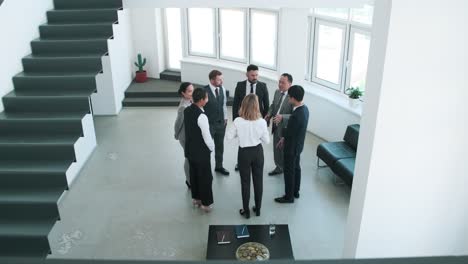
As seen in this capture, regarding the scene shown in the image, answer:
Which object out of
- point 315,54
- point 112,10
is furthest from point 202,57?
point 112,10

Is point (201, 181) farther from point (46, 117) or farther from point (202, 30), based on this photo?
point (202, 30)

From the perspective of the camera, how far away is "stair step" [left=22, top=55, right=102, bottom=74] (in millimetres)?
5922

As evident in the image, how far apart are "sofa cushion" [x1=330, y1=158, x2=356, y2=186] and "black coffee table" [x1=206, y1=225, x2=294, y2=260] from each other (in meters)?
1.52

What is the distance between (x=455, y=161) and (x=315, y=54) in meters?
5.73

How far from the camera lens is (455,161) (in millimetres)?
3236

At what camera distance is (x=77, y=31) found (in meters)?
6.41

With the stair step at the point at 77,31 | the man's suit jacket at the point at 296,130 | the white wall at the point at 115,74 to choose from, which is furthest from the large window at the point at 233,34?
the man's suit jacket at the point at 296,130

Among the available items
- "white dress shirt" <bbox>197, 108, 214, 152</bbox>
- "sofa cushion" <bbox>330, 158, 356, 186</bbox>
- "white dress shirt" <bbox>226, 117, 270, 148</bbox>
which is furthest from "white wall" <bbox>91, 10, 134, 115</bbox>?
"sofa cushion" <bbox>330, 158, 356, 186</bbox>

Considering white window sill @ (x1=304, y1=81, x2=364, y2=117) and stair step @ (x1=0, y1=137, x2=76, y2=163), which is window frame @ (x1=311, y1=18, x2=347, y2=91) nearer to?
white window sill @ (x1=304, y1=81, x2=364, y2=117)

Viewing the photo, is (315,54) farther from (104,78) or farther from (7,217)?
(7,217)

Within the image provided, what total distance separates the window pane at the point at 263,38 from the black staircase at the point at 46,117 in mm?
3934

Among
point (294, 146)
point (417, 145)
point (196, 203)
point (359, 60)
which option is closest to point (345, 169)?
point (294, 146)

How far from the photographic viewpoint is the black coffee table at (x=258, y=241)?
4.84 m

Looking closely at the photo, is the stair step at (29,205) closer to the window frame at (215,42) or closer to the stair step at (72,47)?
the stair step at (72,47)
